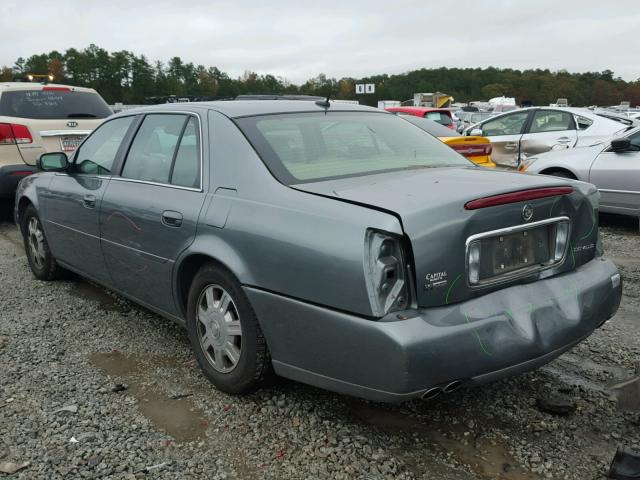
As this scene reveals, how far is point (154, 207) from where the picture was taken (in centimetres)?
352

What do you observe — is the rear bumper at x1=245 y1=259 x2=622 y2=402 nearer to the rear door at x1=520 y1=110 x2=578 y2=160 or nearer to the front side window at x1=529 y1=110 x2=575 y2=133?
the rear door at x1=520 y1=110 x2=578 y2=160

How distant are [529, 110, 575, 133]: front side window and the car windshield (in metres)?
7.18

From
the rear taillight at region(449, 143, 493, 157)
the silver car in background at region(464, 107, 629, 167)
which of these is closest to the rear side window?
the rear taillight at region(449, 143, 493, 157)

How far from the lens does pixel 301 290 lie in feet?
8.46

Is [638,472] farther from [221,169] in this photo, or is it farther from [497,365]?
[221,169]

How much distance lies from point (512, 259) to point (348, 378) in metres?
0.91

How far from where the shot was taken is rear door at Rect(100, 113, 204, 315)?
10.9 ft

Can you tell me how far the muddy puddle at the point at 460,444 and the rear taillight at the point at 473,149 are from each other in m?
5.79

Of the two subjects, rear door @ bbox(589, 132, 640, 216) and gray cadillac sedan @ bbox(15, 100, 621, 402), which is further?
rear door @ bbox(589, 132, 640, 216)

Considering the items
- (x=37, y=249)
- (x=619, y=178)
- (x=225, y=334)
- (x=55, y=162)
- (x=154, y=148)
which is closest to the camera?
(x=225, y=334)

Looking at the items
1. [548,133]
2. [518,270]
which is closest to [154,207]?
[518,270]

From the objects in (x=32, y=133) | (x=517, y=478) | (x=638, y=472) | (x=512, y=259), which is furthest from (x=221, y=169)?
(x=32, y=133)

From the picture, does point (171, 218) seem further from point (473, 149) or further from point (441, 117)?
point (441, 117)

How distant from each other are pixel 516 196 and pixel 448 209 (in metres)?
0.38
